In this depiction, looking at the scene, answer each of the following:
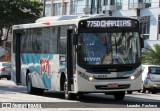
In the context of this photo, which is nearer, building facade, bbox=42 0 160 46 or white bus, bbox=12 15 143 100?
white bus, bbox=12 15 143 100

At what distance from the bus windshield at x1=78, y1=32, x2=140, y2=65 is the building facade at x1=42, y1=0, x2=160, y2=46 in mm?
32821

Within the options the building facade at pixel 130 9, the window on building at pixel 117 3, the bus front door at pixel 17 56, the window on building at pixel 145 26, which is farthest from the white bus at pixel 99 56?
the window on building at pixel 117 3

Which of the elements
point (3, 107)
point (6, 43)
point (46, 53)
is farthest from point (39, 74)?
point (6, 43)

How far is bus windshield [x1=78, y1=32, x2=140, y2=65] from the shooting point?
21516mm

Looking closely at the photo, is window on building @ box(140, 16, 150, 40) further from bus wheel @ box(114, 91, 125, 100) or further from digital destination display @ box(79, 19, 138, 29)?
digital destination display @ box(79, 19, 138, 29)

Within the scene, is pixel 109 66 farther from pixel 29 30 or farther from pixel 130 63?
pixel 29 30

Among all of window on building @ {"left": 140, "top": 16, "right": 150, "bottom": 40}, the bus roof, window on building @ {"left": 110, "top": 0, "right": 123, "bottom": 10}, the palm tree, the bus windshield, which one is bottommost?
the palm tree

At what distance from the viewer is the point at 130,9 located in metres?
58.4

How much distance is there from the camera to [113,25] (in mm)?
21938

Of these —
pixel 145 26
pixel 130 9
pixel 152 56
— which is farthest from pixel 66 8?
pixel 152 56

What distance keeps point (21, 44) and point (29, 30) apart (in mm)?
1618

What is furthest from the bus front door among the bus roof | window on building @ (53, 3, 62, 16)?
window on building @ (53, 3, 62, 16)

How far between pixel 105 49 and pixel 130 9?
37310 mm

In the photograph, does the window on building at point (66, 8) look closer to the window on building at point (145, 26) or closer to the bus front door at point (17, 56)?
the window on building at point (145, 26)
